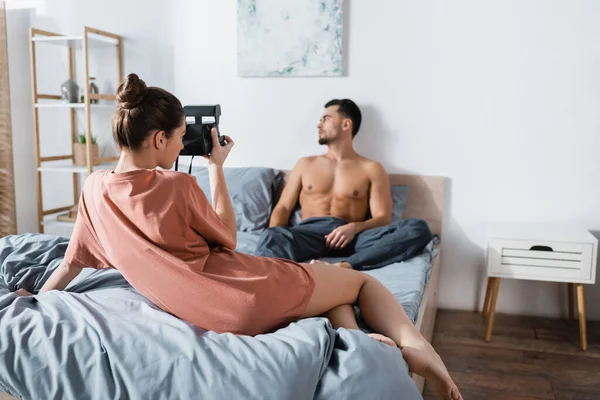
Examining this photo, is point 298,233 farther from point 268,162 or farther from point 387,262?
point 268,162

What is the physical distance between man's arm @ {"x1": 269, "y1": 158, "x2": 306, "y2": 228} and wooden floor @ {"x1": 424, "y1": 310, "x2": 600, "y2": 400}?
0.86 meters

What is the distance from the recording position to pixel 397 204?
2.68 metres

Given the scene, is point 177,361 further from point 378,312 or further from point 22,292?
point 22,292

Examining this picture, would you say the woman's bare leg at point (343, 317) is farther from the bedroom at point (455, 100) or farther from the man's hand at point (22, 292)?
the bedroom at point (455, 100)

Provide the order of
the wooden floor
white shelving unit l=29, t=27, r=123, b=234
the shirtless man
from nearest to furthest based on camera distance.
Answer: the wooden floor, the shirtless man, white shelving unit l=29, t=27, r=123, b=234

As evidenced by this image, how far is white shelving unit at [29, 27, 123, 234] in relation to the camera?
9.63ft

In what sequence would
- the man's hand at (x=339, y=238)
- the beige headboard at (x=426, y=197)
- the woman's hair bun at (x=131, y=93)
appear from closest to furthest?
the woman's hair bun at (x=131, y=93), the man's hand at (x=339, y=238), the beige headboard at (x=426, y=197)

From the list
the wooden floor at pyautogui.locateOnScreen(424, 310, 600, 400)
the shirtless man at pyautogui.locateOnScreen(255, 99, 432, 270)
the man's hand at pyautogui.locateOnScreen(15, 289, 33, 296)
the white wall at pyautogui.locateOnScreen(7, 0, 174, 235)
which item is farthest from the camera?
the white wall at pyautogui.locateOnScreen(7, 0, 174, 235)

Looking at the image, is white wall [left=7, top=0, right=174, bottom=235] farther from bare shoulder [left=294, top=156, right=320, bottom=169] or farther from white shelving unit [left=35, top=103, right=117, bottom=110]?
bare shoulder [left=294, top=156, right=320, bottom=169]

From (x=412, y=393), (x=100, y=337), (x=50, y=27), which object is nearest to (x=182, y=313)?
(x=100, y=337)

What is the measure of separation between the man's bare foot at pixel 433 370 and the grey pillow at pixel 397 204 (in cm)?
142

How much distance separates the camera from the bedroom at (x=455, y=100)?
100 inches

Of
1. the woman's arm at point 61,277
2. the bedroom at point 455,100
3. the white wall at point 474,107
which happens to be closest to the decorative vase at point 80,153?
the bedroom at point 455,100

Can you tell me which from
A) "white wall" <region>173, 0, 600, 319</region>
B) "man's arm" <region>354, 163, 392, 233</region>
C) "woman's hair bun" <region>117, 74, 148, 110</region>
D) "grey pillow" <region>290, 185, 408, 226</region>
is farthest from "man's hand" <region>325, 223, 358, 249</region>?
"woman's hair bun" <region>117, 74, 148, 110</region>
